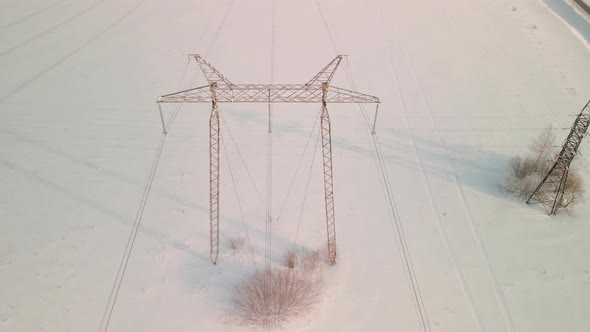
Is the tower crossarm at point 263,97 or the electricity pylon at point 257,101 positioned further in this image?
the tower crossarm at point 263,97

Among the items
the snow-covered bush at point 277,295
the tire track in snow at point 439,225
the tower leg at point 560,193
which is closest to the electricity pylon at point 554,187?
the tower leg at point 560,193

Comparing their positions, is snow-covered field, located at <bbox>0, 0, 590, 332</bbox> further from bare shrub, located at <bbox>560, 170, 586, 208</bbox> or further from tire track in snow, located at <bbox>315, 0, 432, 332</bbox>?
bare shrub, located at <bbox>560, 170, 586, 208</bbox>

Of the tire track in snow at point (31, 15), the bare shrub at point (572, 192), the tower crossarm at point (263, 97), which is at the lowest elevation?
the bare shrub at point (572, 192)

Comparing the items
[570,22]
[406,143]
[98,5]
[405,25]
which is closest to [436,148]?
[406,143]

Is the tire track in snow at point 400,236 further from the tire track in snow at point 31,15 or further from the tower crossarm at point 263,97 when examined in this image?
the tire track in snow at point 31,15

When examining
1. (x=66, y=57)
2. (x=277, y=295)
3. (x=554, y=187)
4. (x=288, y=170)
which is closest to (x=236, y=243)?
(x=277, y=295)

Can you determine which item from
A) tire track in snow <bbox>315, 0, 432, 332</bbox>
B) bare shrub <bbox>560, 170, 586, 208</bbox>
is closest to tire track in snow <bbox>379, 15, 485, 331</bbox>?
tire track in snow <bbox>315, 0, 432, 332</bbox>

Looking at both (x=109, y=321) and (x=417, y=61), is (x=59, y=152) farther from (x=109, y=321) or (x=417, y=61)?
(x=417, y=61)
